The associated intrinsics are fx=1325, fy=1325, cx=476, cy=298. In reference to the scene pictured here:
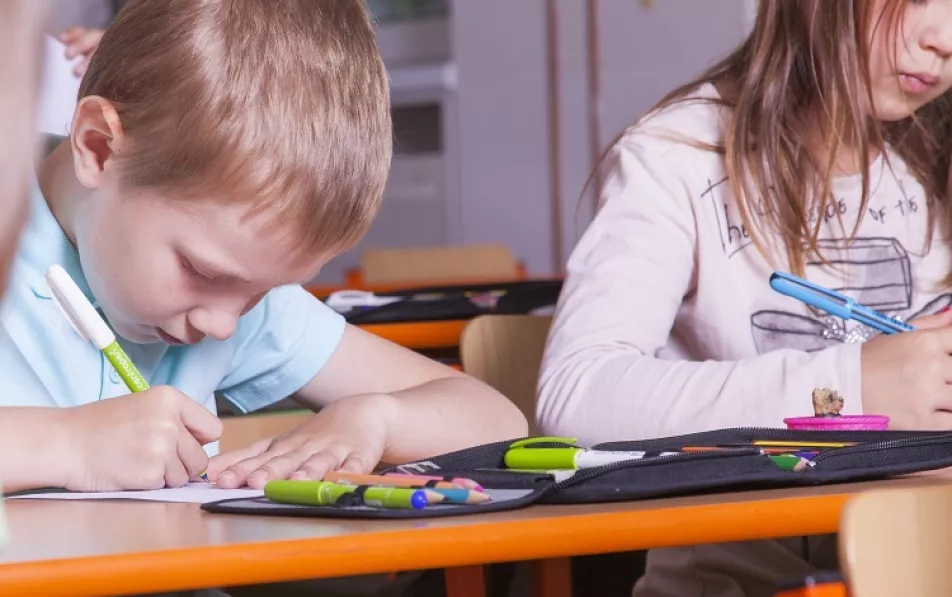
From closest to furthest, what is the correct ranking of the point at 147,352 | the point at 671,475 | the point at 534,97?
the point at 671,475 < the point at 147,352 < the point at 534,97

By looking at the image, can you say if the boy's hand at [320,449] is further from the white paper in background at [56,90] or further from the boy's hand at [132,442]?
the white paper in background at [56,90]

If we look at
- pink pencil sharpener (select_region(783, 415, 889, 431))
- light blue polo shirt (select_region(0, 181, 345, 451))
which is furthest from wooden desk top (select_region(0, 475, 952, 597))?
light blue polo shirt (select_region(0, 181, 345, 451))

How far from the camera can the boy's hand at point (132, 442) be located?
834 mm

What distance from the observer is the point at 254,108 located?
0.90 m

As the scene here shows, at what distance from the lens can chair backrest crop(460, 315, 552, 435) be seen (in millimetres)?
1431

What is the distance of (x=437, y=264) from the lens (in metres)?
3.23

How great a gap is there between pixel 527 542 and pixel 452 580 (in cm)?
65

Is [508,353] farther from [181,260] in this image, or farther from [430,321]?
[181,260]

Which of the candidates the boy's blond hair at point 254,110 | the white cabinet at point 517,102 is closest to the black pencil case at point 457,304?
the boy's blond hair at point 254,110

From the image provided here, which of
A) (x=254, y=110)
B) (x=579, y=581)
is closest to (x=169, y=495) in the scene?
(x=254, y=110)

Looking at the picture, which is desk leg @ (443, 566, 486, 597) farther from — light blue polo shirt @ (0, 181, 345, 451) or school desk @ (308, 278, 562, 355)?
school desk @ (308, 278, 562, 355)

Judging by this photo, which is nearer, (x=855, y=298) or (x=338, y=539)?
(x=338, y=539)

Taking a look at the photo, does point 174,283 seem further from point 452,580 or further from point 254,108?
point 452,580

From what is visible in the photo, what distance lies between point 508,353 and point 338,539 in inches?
34.8
